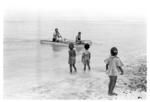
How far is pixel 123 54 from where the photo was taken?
46.9 ft

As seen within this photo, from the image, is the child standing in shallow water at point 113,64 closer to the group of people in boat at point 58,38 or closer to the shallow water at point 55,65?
the shallow water at point 55,65

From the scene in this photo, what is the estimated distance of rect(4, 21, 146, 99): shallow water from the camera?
9.91m

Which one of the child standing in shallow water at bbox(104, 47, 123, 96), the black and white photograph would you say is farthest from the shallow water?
the child standing in shallow water at bbox(104, 47, 123, 96)

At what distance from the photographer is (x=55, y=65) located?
496 inches

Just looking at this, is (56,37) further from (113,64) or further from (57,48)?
(113,64)

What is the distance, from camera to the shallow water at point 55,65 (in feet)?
32.5

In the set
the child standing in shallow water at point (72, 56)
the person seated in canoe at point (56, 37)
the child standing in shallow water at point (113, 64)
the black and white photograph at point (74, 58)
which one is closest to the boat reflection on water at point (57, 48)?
the black and white photograph at point (74, 58)

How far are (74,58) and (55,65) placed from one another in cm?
154

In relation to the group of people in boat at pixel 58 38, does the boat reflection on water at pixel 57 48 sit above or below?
below

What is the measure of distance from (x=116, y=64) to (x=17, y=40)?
871 cm

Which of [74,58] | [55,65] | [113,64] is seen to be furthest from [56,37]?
[113,64]

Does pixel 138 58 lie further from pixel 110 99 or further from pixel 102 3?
pixel 110 99

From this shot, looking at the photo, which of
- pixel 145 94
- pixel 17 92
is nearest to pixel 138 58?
Result: pixel 145 94

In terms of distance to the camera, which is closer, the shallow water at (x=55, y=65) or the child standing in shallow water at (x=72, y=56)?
the shallow water at (x=55, y=65)
